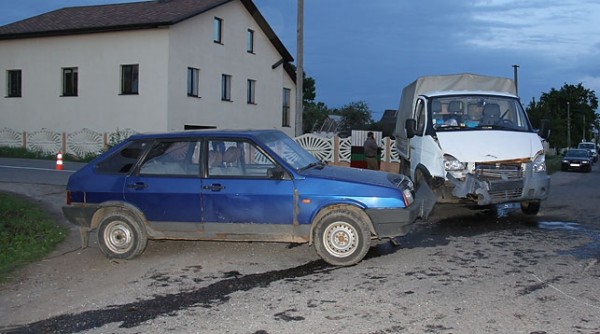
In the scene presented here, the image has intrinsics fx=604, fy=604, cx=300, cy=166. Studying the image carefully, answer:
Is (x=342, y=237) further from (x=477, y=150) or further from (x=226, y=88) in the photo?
(x=226, y=88)

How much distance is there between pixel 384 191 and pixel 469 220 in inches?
169

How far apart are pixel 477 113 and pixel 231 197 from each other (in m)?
5.65

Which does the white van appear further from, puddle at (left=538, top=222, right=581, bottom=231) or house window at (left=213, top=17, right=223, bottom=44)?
house window at (left=213, top=17, right=223, bottom=44)

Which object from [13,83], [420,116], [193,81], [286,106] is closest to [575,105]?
[286,106]

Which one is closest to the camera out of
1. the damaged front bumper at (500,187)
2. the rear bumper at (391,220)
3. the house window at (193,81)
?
the rear bumper at (391,220)

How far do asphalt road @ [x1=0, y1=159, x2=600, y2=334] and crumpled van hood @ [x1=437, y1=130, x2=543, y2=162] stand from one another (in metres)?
1.31

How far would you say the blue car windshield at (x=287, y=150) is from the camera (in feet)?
25.1

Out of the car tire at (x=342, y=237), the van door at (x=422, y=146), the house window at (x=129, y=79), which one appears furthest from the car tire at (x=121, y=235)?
the house window at (x=129, y=79)

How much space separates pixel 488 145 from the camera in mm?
10102

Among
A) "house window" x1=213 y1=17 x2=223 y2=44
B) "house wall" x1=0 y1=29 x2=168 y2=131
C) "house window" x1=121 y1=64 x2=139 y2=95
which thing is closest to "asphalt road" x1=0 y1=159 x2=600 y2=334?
"house wall" x1=0 y1=29 x2=168 y2=131

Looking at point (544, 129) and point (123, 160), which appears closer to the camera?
point (123, 160)

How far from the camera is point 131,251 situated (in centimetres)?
777

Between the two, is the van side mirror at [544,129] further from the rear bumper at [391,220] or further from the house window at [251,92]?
the house window at [251,92]

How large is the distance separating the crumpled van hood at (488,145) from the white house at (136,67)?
17787mm
